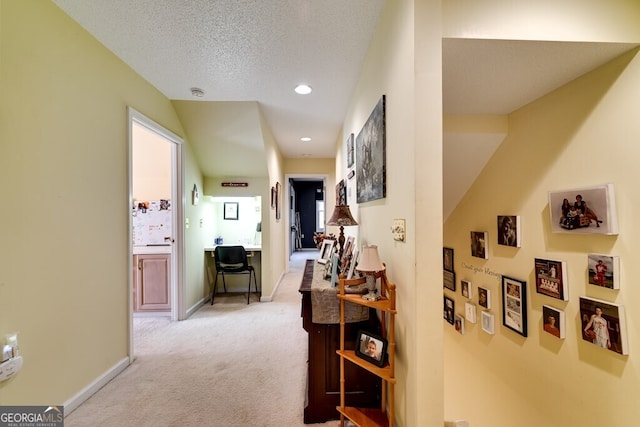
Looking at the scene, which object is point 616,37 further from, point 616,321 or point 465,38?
point 616,321

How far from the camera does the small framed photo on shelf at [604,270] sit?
131cm

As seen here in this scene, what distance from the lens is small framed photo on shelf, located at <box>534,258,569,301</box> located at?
1547 millimetres

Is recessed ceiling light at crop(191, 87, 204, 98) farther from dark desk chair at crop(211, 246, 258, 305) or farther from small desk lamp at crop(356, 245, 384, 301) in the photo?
small desk lamp at crop(356, 245, 384, 301)

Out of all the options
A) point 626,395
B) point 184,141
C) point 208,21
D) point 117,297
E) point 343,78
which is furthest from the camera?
point 184,141

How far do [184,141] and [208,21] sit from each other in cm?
186

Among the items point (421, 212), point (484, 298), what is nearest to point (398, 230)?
point (421, 212)

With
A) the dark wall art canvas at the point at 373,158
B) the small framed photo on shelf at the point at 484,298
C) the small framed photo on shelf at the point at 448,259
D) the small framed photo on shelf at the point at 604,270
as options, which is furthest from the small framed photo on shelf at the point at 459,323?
the dark wall art canvas at the point at 373,158

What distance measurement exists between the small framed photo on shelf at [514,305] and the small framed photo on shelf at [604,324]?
13.6 inches

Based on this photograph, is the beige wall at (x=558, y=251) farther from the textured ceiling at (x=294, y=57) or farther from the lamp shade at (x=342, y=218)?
the lamp shade at (x=342, y=218)

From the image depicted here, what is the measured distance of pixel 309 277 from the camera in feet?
6.70

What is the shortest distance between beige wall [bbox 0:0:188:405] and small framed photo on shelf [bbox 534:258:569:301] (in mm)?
3003

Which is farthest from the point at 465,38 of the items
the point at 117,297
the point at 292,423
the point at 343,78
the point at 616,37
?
the point at 117,297

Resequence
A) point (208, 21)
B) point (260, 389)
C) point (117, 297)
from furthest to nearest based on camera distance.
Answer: point (117, 297) → point (260, 389) → point (208, 21)

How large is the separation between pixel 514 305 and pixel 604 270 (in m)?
0.63
